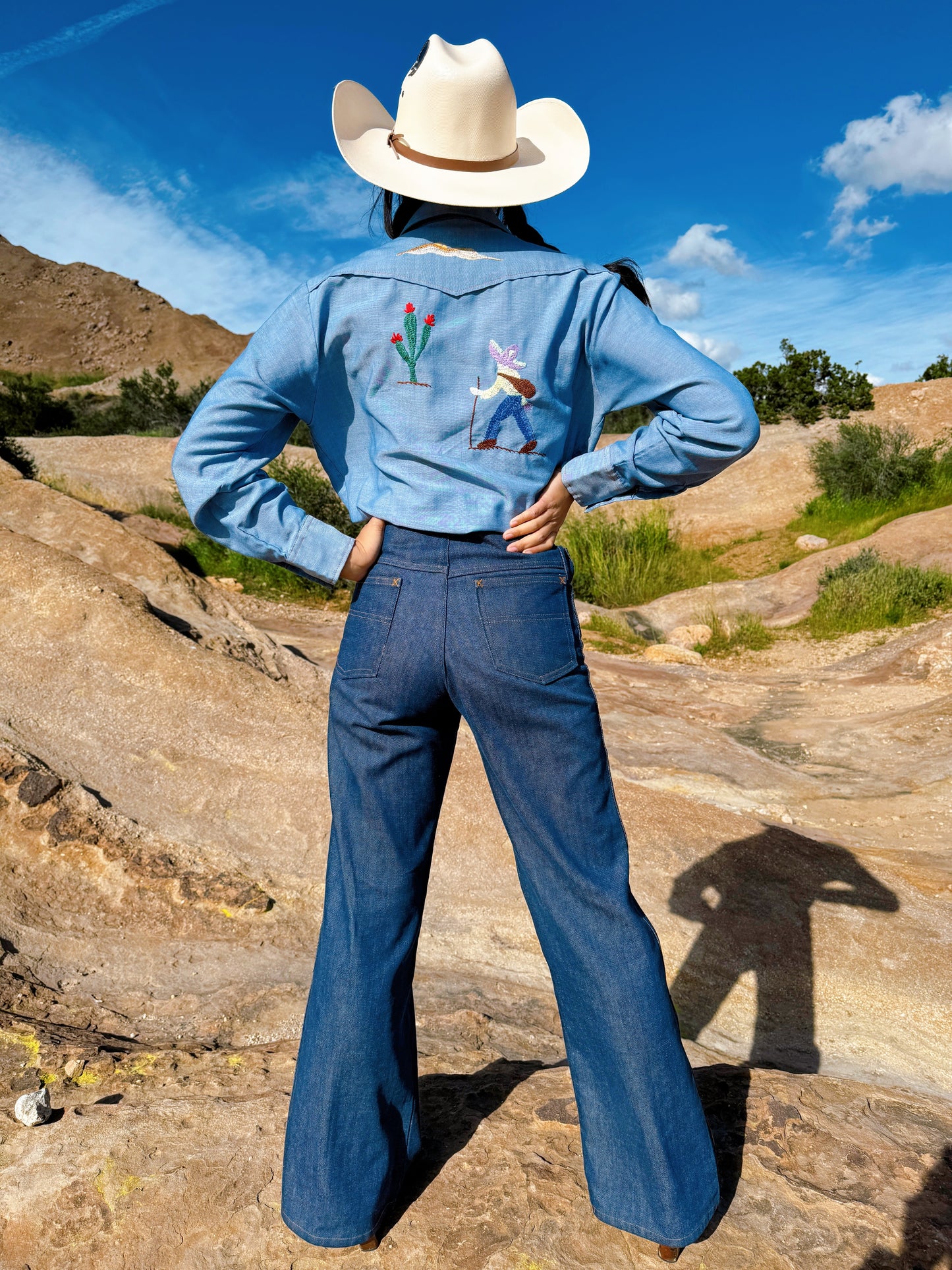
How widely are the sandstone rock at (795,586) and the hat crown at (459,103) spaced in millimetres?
9057

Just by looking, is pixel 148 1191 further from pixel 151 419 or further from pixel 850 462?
pixel 151 419

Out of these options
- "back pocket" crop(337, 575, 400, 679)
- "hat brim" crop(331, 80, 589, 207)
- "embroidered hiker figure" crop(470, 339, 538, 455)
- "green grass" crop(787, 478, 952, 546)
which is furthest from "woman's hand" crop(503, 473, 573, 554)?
"green grass" crop(787, 478, 952, 546)

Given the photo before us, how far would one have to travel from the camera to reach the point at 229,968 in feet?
9.50

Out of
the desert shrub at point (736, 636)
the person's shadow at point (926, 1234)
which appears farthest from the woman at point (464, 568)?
the desert shrub at point (736, 636)

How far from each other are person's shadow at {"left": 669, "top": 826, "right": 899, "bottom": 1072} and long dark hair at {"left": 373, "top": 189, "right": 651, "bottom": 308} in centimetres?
225

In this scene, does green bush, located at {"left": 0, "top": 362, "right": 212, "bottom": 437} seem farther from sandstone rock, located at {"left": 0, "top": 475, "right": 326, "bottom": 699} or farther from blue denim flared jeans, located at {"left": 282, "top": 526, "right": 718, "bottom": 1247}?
blue denim flared jeans, located at {"left": 282, "top": 526, "right": 718, "bottom": 1247}

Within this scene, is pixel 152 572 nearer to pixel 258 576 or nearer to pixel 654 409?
pixel 258 576

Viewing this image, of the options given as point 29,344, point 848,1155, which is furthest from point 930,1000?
point 29,344

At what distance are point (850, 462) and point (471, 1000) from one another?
45.8 feet

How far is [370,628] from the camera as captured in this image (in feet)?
4.93

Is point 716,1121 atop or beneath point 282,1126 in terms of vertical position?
atop

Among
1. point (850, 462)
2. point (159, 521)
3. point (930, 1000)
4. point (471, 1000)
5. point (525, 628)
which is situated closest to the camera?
point (525, 628)

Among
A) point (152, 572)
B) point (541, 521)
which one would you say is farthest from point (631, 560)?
point (541, 521)

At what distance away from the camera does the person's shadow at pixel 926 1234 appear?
4.95 feet
